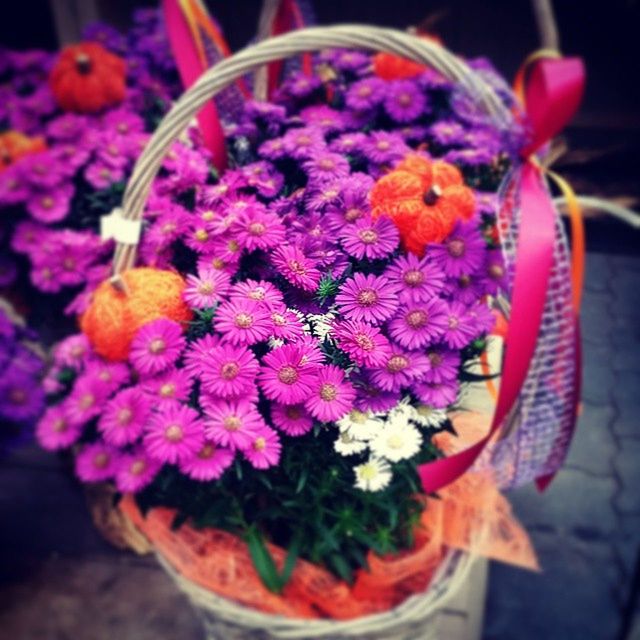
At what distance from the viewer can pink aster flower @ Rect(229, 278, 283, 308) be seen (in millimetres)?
309

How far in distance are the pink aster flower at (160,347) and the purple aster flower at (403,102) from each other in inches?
20.3

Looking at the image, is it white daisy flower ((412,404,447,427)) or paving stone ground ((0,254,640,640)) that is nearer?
white daisy flower ((412,404,447,427))

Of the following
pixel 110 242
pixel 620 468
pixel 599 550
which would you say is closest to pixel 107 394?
pixel 110 242

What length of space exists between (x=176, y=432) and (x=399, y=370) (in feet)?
0.72

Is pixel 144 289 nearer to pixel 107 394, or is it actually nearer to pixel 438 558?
pixel 107 394

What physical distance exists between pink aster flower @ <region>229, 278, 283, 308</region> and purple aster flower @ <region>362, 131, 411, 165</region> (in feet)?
1.02

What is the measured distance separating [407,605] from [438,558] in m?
0.08

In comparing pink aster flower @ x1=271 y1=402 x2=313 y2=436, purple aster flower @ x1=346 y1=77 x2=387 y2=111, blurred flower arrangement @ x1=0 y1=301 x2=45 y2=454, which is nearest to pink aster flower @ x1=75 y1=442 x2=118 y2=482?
blurred flower arrangement @ x1=0 y1=301 x2=45 y2=454

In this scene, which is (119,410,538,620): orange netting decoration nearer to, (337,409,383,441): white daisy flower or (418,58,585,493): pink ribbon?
(418,58,585,493): pink ribbon

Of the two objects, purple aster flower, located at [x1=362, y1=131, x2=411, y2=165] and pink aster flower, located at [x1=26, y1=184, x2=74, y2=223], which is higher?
purple aster flower, located at [x1=362, y1=131, x2=411, y2=165]

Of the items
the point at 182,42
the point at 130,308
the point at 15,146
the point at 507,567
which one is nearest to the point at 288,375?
the point at 130,308

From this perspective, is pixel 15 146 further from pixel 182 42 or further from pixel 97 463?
pixel 97 463

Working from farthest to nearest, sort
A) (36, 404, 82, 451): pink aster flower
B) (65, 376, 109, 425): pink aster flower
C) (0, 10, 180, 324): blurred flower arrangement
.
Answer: (0, 10, 180, 324): blurred flower arrangement < (36, 404, 82, 451): pink aster flower < (65, 376, 109, 425): pink aster flower

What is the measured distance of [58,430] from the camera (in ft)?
2.82
